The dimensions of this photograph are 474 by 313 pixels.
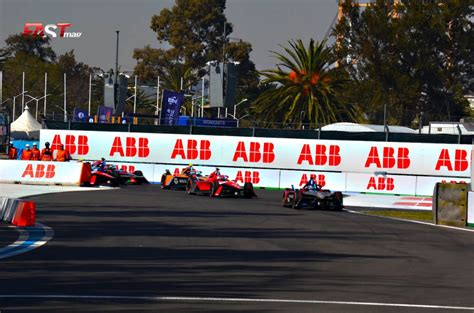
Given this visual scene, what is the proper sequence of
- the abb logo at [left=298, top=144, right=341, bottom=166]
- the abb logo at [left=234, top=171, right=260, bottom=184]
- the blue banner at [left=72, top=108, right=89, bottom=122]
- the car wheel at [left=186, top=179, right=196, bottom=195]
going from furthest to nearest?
the blue banner at [left=72, top=108, right=89, bottom=122]
the abb logo at [left=234, top=171, right=260, bottom=184]
the abb logo at [left=298, top=144, right=341, bottom=166]
the car wheel at [left=186, top=179, right=196, bottom=195]

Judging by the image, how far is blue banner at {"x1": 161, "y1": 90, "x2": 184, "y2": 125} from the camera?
55.2 m

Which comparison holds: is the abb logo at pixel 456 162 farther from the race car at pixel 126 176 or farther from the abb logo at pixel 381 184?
the race car at pixel 126 176

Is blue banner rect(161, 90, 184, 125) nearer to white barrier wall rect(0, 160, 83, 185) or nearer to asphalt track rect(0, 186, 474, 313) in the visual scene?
white barrier wall rect(0, 160, 83, 185)

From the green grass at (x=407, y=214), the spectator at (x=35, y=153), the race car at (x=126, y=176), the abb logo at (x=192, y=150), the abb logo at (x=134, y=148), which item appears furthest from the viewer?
the abb logo at (x=134, y=148)

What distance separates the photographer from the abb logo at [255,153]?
147 ft

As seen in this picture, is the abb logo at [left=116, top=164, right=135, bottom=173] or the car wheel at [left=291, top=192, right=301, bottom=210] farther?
the abb logo at [left=116, top=164, right=135, bottom=173]

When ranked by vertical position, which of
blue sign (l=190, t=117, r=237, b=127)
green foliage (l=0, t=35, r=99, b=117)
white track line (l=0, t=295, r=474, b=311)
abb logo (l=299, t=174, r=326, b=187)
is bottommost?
white track line (l=0, t=295, r=474, b=311)

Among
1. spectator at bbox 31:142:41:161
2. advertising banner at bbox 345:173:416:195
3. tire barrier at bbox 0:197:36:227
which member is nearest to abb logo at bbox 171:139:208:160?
spectator at bbox 31:142:41:161

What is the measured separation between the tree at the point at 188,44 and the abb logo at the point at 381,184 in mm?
72365

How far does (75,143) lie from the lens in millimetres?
47281

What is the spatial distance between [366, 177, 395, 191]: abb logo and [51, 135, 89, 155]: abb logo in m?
14.4

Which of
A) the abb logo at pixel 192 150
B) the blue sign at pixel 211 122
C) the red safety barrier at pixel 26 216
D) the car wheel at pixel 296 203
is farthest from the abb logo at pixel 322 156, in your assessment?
the red safety barrier at pixel 26 216

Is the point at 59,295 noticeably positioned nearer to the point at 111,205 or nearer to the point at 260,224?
the point at 260,224

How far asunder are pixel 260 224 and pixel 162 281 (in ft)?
36.0
